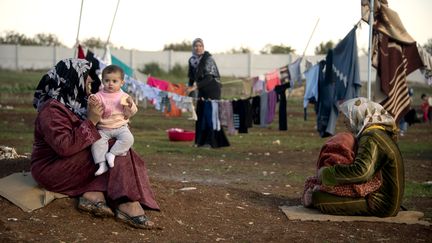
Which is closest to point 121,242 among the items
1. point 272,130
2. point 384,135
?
point 384,135

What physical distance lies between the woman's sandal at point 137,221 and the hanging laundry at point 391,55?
559 cm

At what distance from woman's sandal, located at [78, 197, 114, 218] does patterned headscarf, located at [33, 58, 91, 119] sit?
837 millimetres

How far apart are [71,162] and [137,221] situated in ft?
2.65

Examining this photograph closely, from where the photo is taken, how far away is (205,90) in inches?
553

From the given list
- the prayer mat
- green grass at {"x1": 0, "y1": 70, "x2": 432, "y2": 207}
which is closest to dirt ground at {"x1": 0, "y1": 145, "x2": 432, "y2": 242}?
the prayer mat

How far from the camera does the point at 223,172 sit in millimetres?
10664

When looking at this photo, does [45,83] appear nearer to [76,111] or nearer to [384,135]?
[76,111]

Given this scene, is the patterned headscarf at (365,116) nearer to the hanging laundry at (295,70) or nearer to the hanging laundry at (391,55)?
the hanging laundry at (391,55)

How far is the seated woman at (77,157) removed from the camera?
6.05 m

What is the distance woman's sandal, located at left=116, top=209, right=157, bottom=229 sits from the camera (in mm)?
6043

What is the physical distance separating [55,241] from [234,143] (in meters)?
10.7

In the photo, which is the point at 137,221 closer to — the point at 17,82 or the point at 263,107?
the point at 263,107

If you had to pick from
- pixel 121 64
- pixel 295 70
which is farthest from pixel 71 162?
pixel 121 64

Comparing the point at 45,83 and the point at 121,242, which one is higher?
the point at 45,83
